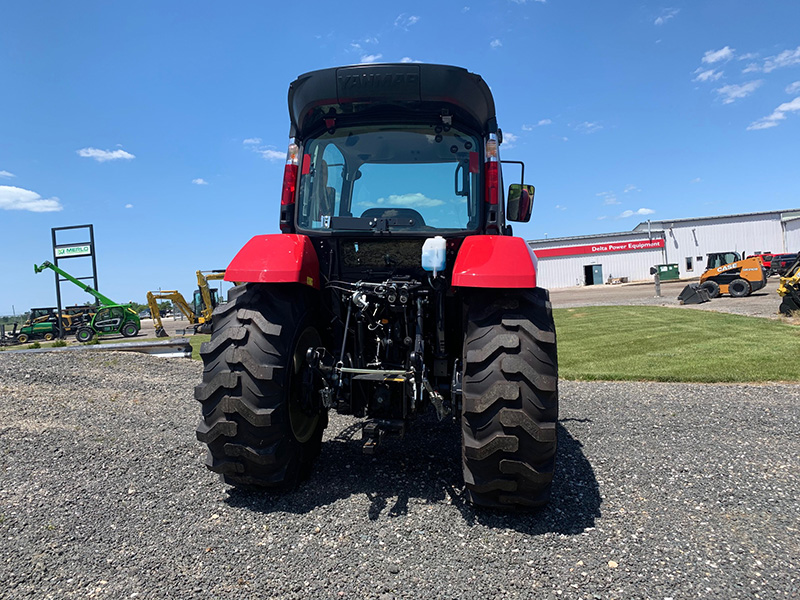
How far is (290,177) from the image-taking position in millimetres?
3756

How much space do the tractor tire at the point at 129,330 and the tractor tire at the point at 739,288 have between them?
2901cm

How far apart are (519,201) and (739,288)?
79.0 ft

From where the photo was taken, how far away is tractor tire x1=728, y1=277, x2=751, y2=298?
23247mm

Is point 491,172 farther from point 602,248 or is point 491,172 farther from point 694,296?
point 602,248

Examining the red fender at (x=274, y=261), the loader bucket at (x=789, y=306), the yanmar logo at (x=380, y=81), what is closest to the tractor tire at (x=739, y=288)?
the loader bucket at (x=789, y=306)

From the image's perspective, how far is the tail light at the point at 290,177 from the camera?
3.76 metres

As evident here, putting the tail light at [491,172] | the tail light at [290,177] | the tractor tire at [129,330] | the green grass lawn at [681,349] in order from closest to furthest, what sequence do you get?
1. the tail light at [491,172]
2. the tail light at [290,177]
3. the green grass lawn at [681,349]
4. the tractor tire at [129,330]

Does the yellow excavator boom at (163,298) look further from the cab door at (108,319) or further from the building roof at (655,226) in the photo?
the building roof at (655,226)

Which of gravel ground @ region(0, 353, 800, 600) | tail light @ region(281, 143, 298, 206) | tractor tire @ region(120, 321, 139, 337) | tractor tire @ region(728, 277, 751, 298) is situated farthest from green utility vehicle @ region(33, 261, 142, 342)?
tractor tire @ region(728, 277, 751, 298)

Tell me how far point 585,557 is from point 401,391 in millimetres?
1395

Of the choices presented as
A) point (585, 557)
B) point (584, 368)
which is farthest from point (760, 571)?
point (584, 368)

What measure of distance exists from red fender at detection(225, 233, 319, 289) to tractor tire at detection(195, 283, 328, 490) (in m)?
0.16

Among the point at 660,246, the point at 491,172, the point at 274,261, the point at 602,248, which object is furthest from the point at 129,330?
the point at 660,246

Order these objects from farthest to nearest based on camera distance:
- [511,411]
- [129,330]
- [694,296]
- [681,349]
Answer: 1. [129,330]
2. [694,296]
3. [681,349]
4. [511,411]
